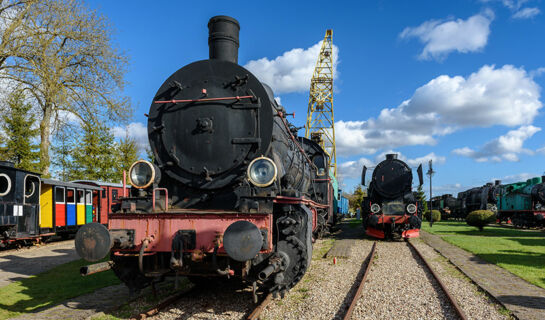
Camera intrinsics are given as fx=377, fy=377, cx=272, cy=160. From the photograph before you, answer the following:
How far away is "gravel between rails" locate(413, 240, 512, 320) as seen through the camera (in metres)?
5.33

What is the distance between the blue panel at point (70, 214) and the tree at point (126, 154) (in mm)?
13103

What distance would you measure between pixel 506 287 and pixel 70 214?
15.7 m

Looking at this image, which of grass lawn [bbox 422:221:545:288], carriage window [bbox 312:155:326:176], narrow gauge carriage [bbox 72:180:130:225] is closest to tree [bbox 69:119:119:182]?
narrow gauge carriage [bbox 72:180:130:225]

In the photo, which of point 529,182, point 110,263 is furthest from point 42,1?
point 529,182

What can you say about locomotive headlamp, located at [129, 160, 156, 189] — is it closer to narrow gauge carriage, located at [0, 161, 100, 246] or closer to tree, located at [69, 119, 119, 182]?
narrow gauge carriage, located at [0, 161, 100, 246]

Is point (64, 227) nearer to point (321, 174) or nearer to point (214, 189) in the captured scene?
A: point (321, 174)

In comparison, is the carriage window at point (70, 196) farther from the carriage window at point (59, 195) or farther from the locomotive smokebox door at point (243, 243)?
the locomotive smokebox door at point (243, 243)

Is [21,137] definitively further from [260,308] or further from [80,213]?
[260,308]

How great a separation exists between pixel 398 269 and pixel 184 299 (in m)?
5.18

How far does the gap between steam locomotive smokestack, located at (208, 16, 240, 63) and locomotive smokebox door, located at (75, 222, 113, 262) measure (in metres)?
3.29

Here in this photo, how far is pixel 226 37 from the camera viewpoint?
6266 mm

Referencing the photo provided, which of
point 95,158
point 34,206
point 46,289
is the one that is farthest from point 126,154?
point 46,289

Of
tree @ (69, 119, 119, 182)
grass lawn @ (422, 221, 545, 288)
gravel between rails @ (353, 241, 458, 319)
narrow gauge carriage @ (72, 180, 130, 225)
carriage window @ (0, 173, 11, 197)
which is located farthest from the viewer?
tree @ (69, 119, 119, 182)

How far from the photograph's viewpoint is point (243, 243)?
415 centimetres
